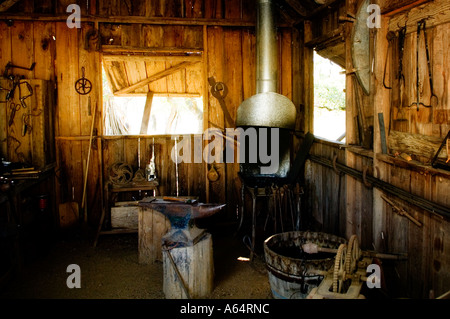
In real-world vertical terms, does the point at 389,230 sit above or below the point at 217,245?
above

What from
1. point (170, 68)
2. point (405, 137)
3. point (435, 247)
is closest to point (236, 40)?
point (170, 68)

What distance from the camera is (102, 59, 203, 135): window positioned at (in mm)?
11672

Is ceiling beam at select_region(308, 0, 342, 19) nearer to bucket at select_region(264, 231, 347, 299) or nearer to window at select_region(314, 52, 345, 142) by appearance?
bucket at select_region(264, 231, 347, 299)

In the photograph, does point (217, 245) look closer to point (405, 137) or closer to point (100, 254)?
point (100, 254)

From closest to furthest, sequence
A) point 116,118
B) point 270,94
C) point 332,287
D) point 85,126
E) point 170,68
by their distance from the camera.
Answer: point 332,287 → point 270,94 → point 85,126 → point 170,68 → point 116,118

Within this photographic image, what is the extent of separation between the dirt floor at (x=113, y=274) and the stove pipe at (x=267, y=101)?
5.19ft

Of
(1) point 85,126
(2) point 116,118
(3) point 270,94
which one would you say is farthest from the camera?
(2) point 116,118

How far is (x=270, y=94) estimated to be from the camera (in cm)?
646

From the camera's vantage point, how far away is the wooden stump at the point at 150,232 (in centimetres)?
614

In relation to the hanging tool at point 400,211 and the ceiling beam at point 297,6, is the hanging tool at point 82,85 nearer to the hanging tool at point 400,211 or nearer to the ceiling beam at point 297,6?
the ceiling beam at point 297,6

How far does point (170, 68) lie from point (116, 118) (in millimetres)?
2558

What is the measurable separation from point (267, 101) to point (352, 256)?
3.40 metres

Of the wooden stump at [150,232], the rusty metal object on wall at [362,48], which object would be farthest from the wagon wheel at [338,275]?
the wooden stump at [150,232]

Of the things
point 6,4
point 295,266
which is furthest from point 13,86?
point 295,266
